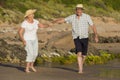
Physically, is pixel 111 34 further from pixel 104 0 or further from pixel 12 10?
pixel 104 0

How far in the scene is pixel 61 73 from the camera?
523 inches

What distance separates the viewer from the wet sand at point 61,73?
1240cm

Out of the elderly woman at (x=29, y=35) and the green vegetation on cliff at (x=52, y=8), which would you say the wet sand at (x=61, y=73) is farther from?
the green vegetation on cliff at (x=52, y=8)

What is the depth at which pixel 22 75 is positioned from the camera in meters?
12.8

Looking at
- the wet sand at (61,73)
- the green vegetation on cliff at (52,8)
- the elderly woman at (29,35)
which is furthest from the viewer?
the green vegetation on cliff at (52,8)

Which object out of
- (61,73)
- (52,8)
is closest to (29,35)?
(61,73)

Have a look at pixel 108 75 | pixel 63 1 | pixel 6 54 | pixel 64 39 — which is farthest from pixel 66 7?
pixel 108 75

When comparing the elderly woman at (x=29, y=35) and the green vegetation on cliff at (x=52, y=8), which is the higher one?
the elderly woman at (x=29, y=35)

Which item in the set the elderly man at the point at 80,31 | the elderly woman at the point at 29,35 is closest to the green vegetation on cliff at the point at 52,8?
the elderly woman at the point at 29,35

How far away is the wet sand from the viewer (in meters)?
12.4

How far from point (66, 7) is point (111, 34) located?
38.6ft

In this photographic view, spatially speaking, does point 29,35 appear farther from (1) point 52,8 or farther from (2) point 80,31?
(1) point 52,8

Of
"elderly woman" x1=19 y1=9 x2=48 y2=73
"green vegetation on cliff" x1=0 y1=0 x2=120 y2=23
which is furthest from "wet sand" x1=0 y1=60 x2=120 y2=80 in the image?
"green vegetation on cliff" x1=0 y1=0 x2=120 y2=23

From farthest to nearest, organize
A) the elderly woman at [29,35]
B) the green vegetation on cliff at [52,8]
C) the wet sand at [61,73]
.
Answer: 1. the green vegetation on cliff at [52,8]
2. the elderly woman at [29,35]
3. the wet sand at [61,73]
